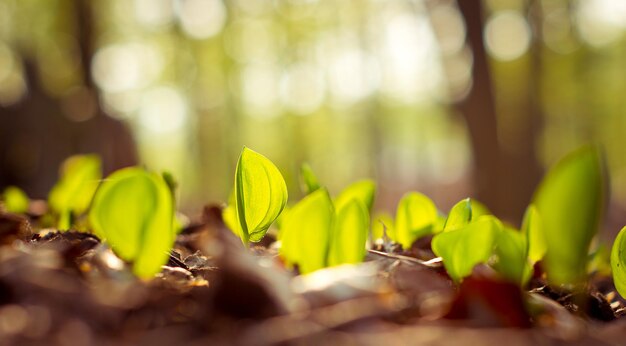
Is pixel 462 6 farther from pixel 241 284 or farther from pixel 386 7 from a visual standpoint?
pixel 386 7

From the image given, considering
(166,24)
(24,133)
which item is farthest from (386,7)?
(24,133)

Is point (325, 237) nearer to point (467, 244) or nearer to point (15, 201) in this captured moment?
point (467, 244)

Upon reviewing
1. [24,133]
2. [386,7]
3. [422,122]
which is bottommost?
[422,122]

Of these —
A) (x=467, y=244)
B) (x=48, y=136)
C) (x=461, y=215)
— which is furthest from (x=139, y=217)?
(x=48, y=136)

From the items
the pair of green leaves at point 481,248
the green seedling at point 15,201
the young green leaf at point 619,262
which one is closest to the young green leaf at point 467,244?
the pair of green leaves at point 481,248

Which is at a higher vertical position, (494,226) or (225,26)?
(225,26)
